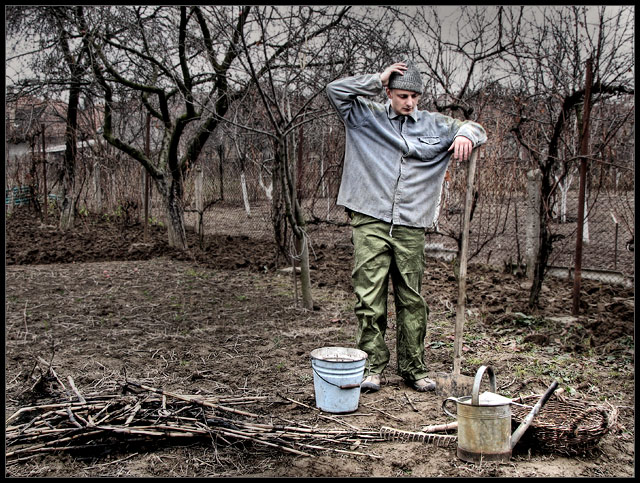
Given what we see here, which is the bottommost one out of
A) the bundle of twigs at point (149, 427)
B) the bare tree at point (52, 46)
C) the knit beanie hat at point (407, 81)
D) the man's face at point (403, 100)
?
the bundle of twigs at point (149, 427)

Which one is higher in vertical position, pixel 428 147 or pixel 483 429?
pixel 428 147

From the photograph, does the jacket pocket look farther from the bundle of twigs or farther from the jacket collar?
the bundle of twigs

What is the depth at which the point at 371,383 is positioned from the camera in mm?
3592

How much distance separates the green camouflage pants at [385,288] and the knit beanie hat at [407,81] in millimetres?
767

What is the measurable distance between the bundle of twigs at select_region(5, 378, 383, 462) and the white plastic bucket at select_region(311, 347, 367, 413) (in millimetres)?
268

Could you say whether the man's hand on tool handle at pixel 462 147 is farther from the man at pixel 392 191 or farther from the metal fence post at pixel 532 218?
the metal fence post at pixel 532 218

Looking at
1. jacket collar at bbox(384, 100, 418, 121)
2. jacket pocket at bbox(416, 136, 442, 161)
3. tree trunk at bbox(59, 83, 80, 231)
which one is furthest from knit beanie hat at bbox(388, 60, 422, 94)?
tree trunk at bbox(59, 83, 80, 231)

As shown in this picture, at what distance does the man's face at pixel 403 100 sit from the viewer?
3.59 m

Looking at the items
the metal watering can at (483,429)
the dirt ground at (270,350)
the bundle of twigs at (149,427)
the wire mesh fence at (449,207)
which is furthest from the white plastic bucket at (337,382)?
the wire mesh fence at (449,207)

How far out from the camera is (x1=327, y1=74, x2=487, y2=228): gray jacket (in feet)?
11.8

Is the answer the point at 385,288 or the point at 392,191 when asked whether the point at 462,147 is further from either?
the point at 385,288

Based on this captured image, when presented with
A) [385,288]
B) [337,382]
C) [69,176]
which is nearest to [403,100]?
[385,288]

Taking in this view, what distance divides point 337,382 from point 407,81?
5.62 feet

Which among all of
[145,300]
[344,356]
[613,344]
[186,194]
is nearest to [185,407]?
[344,356]
